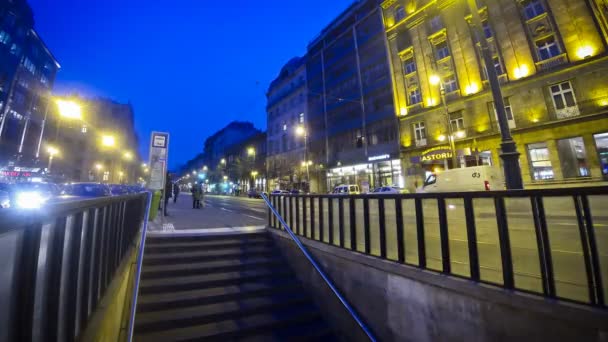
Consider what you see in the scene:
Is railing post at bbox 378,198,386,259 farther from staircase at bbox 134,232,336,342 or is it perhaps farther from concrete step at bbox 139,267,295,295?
concrete step at bbox 139,267,295,295

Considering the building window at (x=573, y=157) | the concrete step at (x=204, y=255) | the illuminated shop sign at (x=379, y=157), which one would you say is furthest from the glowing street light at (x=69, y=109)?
the building window at (x=573, y=157)

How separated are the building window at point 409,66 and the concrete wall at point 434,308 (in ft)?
97.4

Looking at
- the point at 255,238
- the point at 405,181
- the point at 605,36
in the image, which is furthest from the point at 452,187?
the point at 605,36

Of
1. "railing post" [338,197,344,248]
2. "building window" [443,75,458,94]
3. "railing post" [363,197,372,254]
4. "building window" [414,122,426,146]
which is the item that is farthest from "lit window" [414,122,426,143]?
"railing post" [363,197,372,254]

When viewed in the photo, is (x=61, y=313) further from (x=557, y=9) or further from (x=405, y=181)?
(x=557, y=9)

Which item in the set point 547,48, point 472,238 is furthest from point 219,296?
point 547,48

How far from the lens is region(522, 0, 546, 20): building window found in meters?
20.4

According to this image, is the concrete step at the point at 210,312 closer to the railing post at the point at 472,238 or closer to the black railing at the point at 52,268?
the black railing at the point at 52,268

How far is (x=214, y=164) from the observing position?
84250 mm

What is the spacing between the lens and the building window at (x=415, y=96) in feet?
91.7

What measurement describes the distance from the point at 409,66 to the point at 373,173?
13.4m

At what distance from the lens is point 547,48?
19969mm

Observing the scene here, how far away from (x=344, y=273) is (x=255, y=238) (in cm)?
328

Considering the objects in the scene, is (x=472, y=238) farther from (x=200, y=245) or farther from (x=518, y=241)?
(x=200, y=245)
